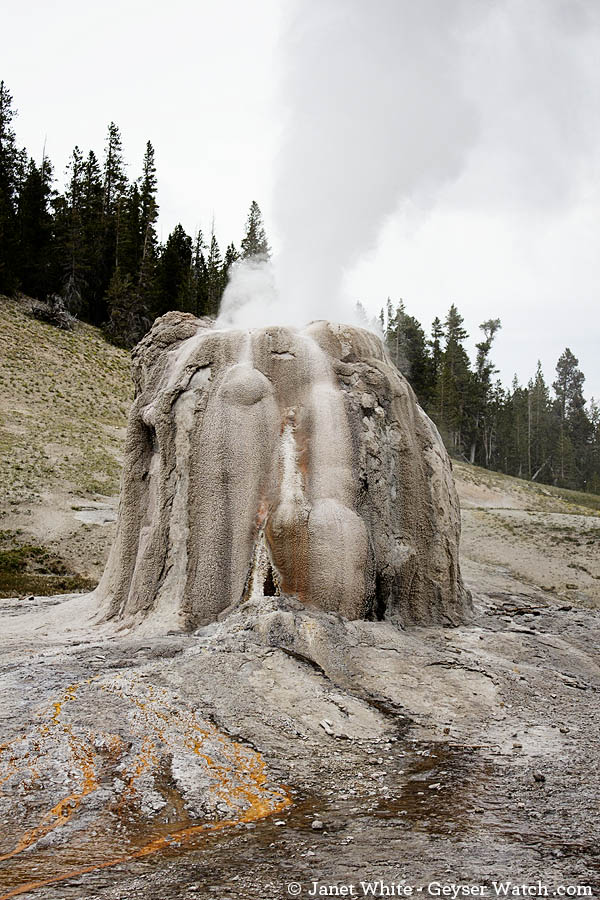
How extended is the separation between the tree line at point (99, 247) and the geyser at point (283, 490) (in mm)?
35909

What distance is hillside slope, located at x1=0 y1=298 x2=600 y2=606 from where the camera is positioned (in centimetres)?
1827

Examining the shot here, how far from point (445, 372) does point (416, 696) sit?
150ft

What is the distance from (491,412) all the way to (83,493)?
1808 inches

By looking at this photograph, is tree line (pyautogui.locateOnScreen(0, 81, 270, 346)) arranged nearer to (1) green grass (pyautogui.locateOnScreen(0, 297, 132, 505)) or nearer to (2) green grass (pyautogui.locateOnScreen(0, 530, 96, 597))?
(1) green grass (pyautogui.locateOnScreen(0, 297, 132, 505))

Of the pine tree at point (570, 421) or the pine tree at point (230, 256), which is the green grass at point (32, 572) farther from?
the pine tree at point (570, 421)

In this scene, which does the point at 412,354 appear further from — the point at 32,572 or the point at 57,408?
the point at 32,572

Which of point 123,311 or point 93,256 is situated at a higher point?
point 93,256

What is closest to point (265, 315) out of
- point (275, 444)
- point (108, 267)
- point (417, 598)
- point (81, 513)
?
point (275, 444)

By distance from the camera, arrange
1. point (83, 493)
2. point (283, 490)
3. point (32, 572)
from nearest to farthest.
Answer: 1. point (283, 490)
2. point (32, 572)
3. point (83, 493)

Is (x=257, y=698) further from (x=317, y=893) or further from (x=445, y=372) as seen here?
(x=445, y=372)

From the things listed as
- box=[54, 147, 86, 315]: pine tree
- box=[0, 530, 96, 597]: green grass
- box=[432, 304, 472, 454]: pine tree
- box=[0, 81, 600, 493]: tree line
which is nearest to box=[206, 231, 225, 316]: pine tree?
box=[0, 81, 600, 493]: tree line

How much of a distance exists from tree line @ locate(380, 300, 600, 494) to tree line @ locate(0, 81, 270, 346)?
584 inches

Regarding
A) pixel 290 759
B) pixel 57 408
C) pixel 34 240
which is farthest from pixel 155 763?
pixel 34 240

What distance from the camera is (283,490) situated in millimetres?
8328
